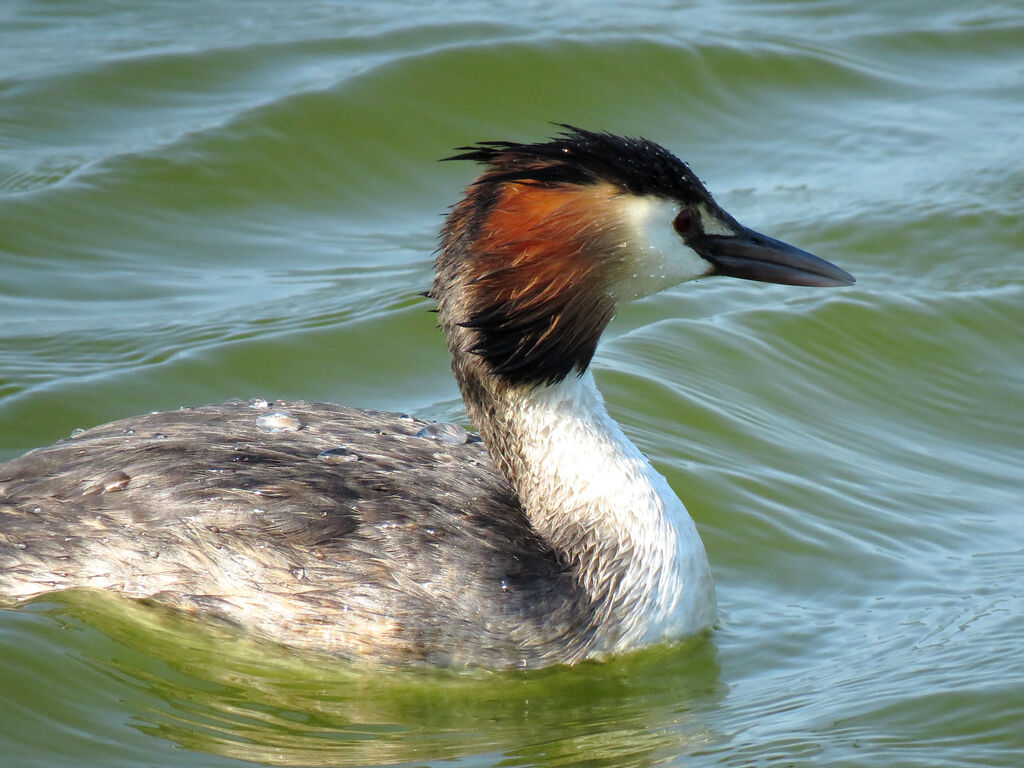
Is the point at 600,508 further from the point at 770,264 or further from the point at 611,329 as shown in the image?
the point at 611,329

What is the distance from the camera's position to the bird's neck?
19.4 feet

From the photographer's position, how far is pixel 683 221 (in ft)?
19.6

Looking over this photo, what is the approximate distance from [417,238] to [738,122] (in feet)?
10.2

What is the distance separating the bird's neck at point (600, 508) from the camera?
5.93 meters

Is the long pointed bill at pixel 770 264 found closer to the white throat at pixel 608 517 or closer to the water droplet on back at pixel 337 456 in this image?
the white throat at pixel 608 517

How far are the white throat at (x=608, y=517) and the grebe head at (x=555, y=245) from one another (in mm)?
206

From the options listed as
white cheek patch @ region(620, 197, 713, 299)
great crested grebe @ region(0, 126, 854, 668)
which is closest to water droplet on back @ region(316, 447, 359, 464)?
great crested grebe @ region(0, 126, 854, 668)

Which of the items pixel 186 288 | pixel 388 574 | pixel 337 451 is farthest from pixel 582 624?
pixel 186 288

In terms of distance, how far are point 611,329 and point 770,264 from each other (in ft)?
9.70

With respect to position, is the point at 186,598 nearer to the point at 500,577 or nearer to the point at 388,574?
the point at 388,574

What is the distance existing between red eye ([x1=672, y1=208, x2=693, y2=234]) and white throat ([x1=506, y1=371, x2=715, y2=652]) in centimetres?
67

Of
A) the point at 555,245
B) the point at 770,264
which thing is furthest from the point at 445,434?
the point at 770,264

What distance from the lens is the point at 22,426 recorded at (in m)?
7.59

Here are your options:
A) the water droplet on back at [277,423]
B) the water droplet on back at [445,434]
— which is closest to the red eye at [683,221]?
the water droplet on back at [445,434]
